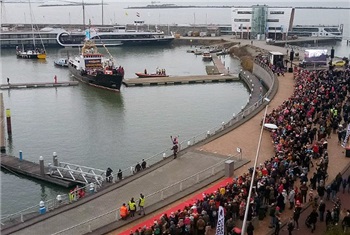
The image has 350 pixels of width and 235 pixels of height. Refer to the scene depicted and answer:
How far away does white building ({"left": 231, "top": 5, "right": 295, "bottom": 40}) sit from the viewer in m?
111

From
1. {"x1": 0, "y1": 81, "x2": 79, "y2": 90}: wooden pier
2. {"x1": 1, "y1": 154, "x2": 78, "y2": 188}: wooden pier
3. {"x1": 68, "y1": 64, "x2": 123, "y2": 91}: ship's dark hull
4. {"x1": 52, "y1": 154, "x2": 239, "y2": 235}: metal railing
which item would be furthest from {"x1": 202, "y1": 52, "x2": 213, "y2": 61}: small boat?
{"x1": 52, "y1": 154, "x2": 239, "y2": 235}: metal railing

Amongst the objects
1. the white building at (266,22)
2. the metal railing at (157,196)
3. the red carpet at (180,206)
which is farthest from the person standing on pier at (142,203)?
the white building at (266,22)

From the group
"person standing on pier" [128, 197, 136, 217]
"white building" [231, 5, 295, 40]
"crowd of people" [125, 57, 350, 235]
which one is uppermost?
"white building" [231, 5, 295, 40]

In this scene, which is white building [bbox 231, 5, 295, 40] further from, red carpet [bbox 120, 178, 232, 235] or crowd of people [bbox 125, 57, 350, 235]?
red carpet [bbox 120, 178, 232, 235]

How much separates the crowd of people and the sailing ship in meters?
31.3

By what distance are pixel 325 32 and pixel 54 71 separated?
258 feet

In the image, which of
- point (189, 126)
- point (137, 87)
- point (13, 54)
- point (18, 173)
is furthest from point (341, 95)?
point (13, 54)

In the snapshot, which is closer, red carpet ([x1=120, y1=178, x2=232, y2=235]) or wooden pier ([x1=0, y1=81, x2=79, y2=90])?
red carpet ([x1=120, y1=178, x2=232, y2=235])

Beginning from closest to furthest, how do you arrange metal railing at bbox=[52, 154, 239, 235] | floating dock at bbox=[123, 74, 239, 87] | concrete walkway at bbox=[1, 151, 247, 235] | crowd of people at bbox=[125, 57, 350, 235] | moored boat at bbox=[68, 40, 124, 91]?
crowd of people at bbox=[125, 57, 350, 235] → metal railing at bbox=[52, 154, 239, 235] → concrete walkway at bbox=[1, 151, 247, 235] → moored boat at bbox=[68, 40, 124, 91] → floating dock at bbox=[123, 74, 239, 87]

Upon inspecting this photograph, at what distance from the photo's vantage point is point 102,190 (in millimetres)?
22656

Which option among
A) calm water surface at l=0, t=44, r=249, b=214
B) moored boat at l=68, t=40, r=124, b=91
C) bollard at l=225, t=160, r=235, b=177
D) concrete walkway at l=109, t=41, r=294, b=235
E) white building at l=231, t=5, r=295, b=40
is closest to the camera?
bollard at l=225, t=160, r=235, b=177

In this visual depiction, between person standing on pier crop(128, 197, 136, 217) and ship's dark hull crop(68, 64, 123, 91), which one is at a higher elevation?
ship's dark hull crop(68, 64, 123, 91)

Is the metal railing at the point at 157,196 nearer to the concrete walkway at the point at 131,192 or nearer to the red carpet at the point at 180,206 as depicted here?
the concrete walkway at the point at 131,192

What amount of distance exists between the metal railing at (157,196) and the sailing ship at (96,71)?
34.9 m
